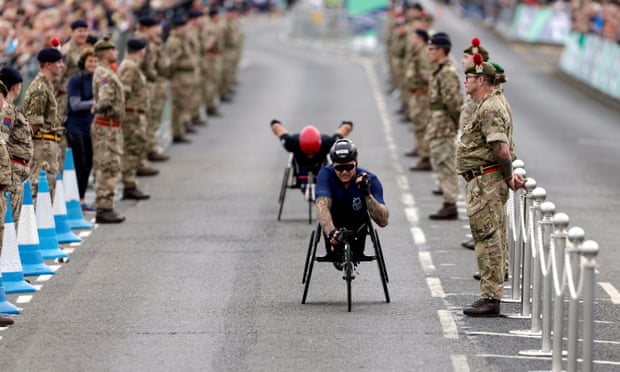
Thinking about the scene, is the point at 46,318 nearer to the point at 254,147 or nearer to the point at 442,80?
the point at 442,80

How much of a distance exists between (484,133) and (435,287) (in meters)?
2.22

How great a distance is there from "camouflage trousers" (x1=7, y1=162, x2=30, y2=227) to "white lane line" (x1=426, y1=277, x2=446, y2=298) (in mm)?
4288

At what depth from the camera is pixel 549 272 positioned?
12383 mm

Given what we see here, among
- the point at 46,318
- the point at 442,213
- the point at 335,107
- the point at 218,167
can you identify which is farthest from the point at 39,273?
the point at 335,107

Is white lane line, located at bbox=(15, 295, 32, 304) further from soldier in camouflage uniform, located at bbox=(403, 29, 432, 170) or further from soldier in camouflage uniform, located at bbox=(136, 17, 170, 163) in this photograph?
soldier in camouflage uniform, located at bbox=(403, 29, 432, 170)

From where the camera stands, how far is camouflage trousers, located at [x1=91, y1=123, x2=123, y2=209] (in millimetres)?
19922

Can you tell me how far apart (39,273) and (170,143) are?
14.2m

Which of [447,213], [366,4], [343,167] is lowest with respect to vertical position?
[366,4]

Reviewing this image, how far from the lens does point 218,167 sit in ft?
86.7

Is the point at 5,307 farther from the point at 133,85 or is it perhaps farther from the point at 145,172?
the point at 145,172

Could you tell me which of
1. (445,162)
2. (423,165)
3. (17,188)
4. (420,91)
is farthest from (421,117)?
(17,188)

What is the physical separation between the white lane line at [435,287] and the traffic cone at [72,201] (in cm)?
533

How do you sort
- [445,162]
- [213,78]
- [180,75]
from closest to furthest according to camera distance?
[445,162]
[180,75]
[213,78]

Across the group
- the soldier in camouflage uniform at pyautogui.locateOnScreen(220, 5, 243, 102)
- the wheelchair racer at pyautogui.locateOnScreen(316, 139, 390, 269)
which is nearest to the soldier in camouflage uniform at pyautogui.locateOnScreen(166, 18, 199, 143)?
the soldier in camouflage uniform at pyautogui.locateOnScreen(220, 5, 243, 102)
